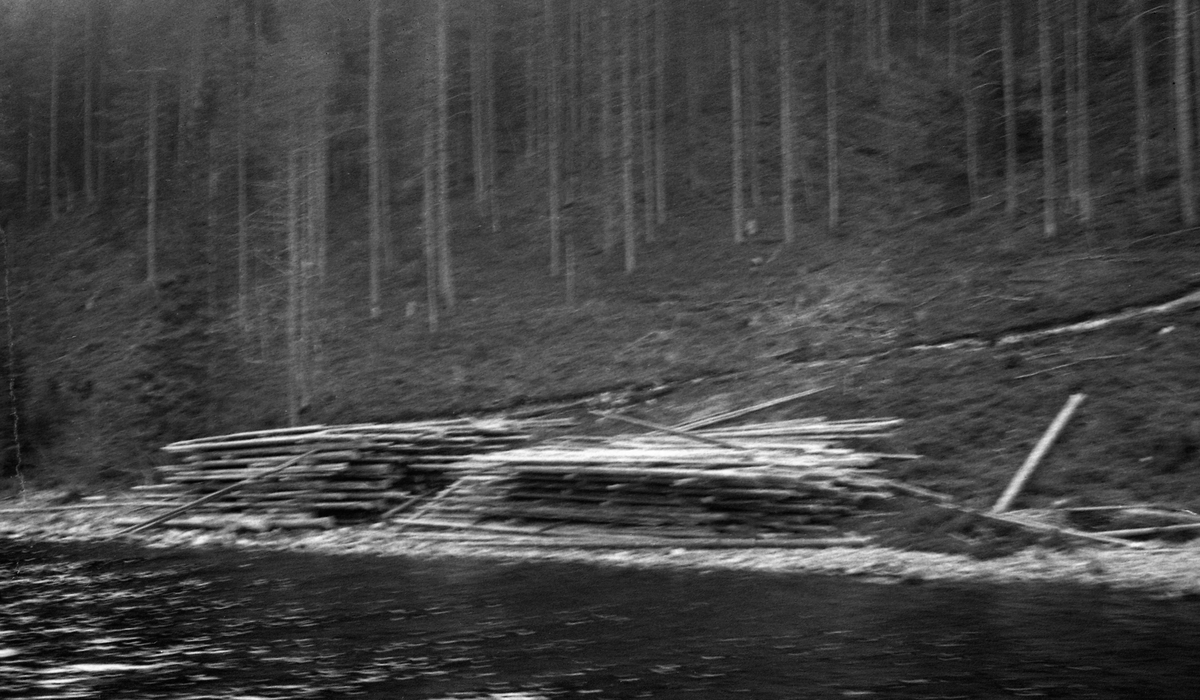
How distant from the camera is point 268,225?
39.9 meters

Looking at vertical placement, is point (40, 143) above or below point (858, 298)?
above

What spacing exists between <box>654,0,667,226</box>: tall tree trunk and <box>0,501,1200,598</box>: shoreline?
1837cm

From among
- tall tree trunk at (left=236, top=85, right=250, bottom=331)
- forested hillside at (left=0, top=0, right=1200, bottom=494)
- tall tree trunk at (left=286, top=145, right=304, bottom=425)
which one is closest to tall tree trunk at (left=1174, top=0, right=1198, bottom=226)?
forested hillside at (left=0, top=0, right=1200, bottom=494)

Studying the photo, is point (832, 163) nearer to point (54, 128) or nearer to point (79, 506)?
point (79, 506)

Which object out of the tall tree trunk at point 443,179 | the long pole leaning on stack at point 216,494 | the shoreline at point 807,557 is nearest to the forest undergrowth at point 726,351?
the tall tree trunk at point 443,179

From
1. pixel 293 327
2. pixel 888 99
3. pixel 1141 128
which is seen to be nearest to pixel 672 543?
pixel 293 327

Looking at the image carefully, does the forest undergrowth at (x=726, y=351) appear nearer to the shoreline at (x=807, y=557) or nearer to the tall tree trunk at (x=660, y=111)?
the tall tree trunk at (x=660, y=111)

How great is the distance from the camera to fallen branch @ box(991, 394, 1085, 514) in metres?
15.0

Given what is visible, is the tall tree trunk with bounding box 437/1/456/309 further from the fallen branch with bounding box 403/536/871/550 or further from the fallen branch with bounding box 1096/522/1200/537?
the fallen branch with bounding box 1096/522/1200/537

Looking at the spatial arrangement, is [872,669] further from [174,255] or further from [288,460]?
[174,255]

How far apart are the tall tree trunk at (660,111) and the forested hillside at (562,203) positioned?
0.48 ft

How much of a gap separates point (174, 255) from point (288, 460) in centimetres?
2401

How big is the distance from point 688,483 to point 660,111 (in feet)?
75.1

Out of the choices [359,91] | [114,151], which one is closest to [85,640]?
[359,91]
